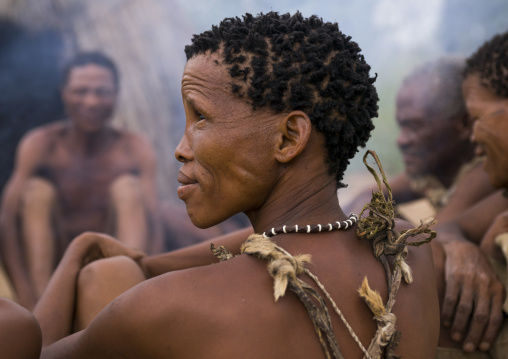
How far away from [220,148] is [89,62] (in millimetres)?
4644

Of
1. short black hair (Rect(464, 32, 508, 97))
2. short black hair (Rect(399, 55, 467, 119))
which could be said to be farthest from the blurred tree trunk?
short black hair (Rect(464, 32, 508, 97))

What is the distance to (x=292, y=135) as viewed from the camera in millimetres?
1966

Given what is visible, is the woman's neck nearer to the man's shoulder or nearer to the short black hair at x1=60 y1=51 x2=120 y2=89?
the man's shoulder

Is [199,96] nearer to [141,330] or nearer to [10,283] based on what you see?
[141,330]

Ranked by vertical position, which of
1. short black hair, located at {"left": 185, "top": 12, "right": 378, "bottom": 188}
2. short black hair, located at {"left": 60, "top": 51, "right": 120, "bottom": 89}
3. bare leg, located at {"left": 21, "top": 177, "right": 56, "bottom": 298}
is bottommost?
bare leg, located at {"left": 21, "top": 177, "right": 56, "bottom": 298}

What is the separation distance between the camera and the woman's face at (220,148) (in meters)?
1.96

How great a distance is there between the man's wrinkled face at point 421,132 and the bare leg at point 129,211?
2326 millimetres

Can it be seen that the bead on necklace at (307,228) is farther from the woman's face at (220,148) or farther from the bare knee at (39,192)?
the bare knee at (39,192)

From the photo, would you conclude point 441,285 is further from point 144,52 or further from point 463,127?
point 144,52

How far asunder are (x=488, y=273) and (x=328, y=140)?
1.15 metres

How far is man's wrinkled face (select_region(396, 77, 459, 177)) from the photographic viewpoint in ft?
18.4

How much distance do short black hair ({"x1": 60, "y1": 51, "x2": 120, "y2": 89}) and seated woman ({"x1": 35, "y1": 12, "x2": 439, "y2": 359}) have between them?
441 centimetres

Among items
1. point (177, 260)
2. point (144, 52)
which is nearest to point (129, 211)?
point (144, 52)

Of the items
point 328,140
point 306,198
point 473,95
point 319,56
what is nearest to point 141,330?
point 306,198
